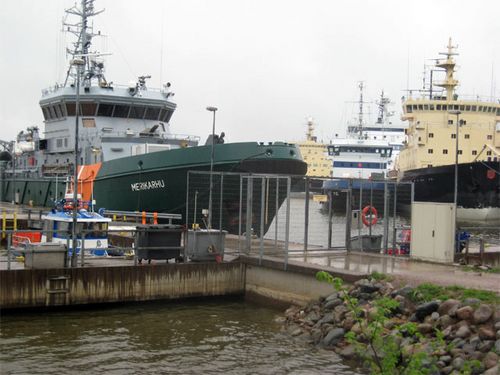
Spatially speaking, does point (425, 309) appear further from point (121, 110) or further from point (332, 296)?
point (121, 110)

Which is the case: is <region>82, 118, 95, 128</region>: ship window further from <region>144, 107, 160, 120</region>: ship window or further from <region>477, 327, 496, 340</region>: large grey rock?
<region>477, 327, 496, 340</region>: large grey rock

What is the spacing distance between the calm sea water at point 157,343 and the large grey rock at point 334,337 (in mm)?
209

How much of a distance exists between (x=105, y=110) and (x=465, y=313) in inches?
921

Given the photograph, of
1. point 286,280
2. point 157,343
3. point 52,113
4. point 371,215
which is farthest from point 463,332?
point 52,113

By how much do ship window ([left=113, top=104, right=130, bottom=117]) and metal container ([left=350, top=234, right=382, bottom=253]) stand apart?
1589 centimetres

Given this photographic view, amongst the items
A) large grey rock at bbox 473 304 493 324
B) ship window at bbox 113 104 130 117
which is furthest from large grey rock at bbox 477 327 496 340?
ship window at bbox 113 104 130 117

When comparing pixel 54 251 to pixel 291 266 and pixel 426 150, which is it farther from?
pixel 426 150

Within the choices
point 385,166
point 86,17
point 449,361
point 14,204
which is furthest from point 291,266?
point 385,166

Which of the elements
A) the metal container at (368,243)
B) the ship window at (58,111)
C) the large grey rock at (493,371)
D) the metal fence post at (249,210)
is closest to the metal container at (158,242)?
the metal fence post at (249,210)

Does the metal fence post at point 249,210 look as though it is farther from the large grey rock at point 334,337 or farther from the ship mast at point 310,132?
the ship mast at point 310,132

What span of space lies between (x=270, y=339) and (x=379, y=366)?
607cm

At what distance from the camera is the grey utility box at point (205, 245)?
16.3m

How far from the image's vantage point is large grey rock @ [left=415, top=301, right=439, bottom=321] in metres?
11.2

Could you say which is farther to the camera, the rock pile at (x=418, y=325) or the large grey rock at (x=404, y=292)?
the large grey rock at (x=404, y=292)
